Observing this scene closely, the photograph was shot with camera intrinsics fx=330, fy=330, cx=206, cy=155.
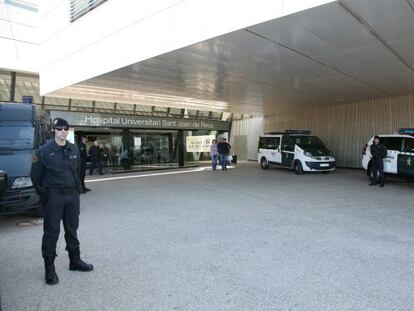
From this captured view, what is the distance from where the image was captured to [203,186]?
1129cm

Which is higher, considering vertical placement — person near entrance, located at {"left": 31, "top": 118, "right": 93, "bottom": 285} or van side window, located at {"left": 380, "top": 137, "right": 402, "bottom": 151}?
van side window, located at {"left": 380, "top": 137, "right": 402, "bottom": 151}

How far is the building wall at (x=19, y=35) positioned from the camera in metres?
16.1

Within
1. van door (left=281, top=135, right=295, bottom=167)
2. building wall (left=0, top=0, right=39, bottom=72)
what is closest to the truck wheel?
van door (left=281, top=135, right=295, bottom=167)

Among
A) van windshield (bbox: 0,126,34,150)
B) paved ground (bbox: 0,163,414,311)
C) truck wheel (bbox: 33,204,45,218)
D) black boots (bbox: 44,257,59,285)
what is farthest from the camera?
truck wheel (bbox: 33,204,45,218)

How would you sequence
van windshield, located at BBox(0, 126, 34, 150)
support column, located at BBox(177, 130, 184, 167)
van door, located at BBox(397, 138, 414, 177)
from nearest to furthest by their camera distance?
van windshield, located at BBox(0, 126, 34, 150), van door, located at BBox(397, 138, 414, 177), support column, located at BBox(177, 130, 184, 167)

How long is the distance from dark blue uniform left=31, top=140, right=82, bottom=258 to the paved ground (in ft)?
1.63

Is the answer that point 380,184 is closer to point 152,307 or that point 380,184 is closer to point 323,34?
point 323,34

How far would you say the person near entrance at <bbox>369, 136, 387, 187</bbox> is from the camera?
10666 mm

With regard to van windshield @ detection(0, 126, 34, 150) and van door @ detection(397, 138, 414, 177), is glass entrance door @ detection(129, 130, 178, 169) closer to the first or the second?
van windshield @ detection(0, 126, 34, 150)

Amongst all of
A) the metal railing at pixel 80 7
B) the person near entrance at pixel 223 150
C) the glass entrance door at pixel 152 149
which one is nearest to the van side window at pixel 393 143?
the person near entrance at pixel 223 150

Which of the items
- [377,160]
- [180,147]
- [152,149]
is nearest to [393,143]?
[377,160]

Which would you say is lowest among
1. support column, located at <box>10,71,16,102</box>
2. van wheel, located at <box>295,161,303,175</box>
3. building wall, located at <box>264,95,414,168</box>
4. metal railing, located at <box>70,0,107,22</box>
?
van wheel, located at <box>295,161,303,175</box>

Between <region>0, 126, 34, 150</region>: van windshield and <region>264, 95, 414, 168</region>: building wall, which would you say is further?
<region>264, 95, 414, 168</region>: building wall

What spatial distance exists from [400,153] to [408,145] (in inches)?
13.2
